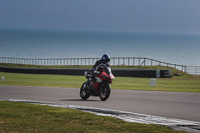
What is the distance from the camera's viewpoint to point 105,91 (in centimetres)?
1530

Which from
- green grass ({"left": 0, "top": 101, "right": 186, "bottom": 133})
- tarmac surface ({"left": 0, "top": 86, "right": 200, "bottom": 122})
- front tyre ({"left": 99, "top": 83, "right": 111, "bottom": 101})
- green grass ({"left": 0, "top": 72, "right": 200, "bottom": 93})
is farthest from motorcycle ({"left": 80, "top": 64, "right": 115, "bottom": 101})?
green grass ({"left": 0, "top": 72, "right": 200, "bottom": 93})

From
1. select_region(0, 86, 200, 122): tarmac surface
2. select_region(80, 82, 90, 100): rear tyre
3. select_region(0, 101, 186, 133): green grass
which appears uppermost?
select_region(80, 82, 90, 100): rear tyre

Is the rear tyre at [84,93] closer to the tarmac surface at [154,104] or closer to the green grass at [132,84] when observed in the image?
the tarmac surface at [154,104]

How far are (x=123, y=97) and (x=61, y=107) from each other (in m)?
4.13

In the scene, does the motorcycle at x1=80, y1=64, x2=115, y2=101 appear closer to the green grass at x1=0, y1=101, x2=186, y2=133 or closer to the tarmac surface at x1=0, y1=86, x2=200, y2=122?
the tarmac surface at x1=0, y1=86, x2=200, y2=122

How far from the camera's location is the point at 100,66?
49.4ft

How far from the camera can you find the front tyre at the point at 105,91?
15.1 m

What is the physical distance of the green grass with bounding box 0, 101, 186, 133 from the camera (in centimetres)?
938

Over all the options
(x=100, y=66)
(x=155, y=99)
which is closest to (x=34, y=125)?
(x=100, y=66)

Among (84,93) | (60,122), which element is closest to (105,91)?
(84,93)

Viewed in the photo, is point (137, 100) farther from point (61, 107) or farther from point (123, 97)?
point (61, 107)

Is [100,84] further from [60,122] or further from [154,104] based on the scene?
[60,122]

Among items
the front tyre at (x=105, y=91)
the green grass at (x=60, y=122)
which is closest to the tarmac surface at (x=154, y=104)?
the front tyre at (x=105, y=91)

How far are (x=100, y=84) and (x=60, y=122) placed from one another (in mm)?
5080
